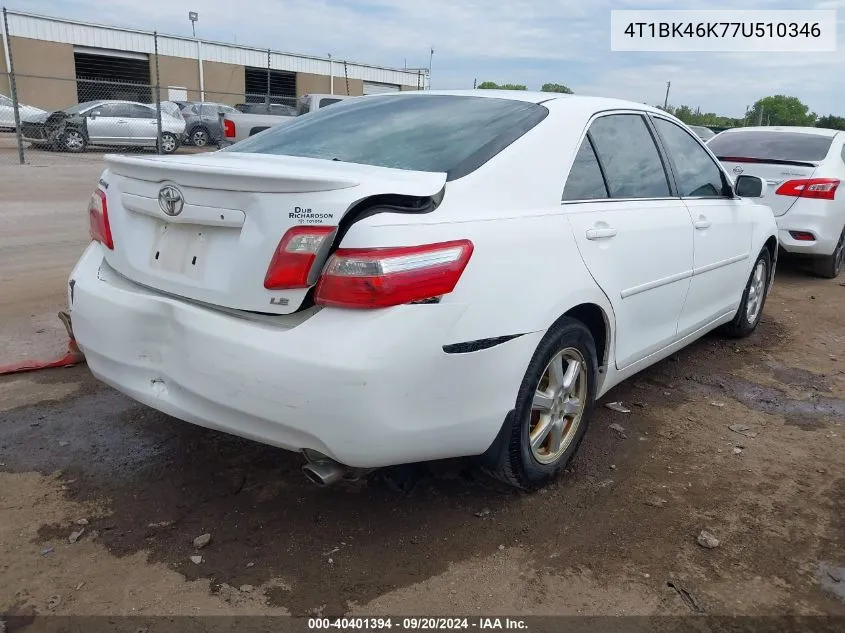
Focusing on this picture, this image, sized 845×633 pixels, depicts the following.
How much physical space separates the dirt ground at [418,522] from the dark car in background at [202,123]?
797 inches

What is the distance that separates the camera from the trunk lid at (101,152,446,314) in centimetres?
224

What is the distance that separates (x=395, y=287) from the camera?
7.18 feet

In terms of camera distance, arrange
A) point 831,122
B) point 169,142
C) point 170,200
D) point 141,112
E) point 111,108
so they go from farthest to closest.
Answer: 1. point 831,122
2. point 169,142
3. point 141,112
4. point 111,108
5. point 170,200

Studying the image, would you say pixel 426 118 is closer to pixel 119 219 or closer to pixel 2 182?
pixel 119 219

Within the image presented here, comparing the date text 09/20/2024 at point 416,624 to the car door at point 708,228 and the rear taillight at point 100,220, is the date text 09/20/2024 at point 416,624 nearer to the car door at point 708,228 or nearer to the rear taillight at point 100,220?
the rear taillight at point 100,220

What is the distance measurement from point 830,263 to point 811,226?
0.69 meters

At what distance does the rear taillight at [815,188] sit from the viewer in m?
7.07

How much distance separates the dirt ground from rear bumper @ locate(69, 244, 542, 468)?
43 centimetres

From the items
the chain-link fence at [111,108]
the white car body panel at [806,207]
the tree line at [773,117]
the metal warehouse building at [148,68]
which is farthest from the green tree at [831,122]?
the white car body panel at [806,207]

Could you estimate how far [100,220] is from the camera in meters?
2.90

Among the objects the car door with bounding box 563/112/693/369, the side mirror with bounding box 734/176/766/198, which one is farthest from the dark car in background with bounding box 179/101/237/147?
the car door with bounding box 563/112/693/369

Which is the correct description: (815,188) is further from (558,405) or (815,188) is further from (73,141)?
(73,141)

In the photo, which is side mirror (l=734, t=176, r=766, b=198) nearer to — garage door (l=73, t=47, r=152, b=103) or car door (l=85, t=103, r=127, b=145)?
car door (l=85, t=103, r=127, b=145)

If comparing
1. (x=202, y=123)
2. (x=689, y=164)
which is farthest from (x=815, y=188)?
(x=202, y=123)
